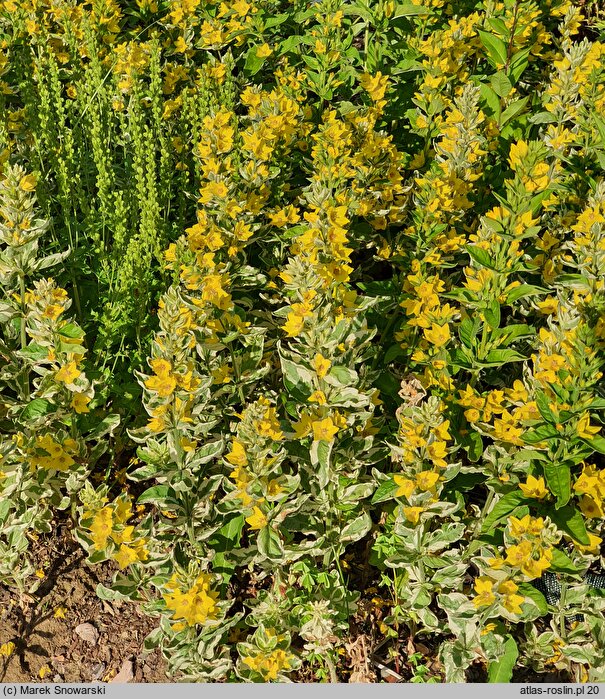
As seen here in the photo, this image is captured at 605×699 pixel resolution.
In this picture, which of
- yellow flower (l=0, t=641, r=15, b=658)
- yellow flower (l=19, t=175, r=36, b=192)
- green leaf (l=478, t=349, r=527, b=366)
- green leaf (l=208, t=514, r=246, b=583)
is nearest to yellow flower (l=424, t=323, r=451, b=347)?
green leaf (l=478, t=349, r=527, b=366)

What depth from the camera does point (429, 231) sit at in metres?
3.05

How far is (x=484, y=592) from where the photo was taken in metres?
2.43

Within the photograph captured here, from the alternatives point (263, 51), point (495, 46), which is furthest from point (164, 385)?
point (263, 51)

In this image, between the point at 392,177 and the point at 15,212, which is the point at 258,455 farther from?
the point at 392,177

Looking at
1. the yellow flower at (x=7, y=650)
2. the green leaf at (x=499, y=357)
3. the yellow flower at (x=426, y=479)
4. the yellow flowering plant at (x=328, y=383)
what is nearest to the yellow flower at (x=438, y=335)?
the yellow flowering plant at (x=328, y=383)

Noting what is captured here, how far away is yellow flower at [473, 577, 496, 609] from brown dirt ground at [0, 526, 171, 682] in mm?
1306

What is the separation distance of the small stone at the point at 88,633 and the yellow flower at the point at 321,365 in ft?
4.88

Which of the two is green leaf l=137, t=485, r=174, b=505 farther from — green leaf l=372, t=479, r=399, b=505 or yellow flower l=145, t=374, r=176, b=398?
green leaf l=372, t=479, r=399, b=505

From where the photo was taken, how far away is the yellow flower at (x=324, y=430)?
261cm

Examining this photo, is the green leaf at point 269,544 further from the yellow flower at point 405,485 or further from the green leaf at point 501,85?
the green leaf at point 501,85

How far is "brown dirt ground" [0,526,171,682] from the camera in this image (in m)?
2.88

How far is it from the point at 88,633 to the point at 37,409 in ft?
3.16

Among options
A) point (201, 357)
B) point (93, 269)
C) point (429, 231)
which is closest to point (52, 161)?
point (93, 269)

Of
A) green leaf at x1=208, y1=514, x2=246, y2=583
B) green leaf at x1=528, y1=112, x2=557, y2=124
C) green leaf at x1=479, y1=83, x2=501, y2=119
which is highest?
green leaf at x1=479, y1=83, x2=501, y2=119
